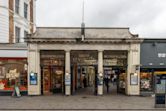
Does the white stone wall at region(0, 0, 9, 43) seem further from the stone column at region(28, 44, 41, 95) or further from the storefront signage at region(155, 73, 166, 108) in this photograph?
the storefront signage at region(155, 73, 166, 108)

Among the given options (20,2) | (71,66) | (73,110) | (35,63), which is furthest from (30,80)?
(20,2)

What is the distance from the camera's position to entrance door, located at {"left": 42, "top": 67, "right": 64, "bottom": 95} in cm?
2713

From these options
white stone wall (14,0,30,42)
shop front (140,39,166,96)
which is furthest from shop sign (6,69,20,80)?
white stone wall (14,0,30,42)

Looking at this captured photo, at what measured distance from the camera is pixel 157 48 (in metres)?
26.7

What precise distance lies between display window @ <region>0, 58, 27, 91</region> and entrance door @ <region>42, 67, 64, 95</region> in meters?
1.80

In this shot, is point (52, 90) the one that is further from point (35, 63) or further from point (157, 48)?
point (157, 48)

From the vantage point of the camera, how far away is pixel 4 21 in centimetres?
3347

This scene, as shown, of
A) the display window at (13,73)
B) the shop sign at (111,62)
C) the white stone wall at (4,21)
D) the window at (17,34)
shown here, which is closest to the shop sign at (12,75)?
the display window at (13,73)

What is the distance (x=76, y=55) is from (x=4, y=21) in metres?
10.9

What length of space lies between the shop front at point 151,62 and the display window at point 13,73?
10.4 m

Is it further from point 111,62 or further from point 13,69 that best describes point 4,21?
point 111,62

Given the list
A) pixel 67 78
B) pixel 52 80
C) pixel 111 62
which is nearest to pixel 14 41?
pixel 52 80

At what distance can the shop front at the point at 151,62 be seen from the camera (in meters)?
26.5

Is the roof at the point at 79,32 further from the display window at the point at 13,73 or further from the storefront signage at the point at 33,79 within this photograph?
the storefront signage at the point at 33,79
